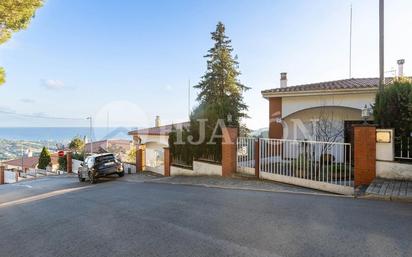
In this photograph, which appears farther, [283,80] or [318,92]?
[283,80]

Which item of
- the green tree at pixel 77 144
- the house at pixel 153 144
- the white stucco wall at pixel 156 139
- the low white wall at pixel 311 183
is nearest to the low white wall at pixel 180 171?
the house at pixel 153 144

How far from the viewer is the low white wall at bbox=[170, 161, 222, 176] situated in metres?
13.1

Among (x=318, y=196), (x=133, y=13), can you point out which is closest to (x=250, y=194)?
(x=318, y=196)

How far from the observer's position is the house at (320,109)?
13.9 metres

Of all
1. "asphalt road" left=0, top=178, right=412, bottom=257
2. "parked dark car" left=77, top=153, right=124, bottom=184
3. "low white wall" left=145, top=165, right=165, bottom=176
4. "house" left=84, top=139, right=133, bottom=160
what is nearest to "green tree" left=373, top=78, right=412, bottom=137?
"asphalt road" left=0, top=178, right=412, bottom=257

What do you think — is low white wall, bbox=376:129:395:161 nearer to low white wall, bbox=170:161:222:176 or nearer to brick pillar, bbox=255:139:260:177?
brick pillar, bbox=255:139:260:177

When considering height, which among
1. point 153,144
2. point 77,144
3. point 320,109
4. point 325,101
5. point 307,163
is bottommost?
point 77,144

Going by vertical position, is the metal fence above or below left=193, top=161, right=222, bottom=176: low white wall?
above

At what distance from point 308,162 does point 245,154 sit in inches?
117

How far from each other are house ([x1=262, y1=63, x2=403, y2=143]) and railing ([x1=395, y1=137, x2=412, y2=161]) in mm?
4836

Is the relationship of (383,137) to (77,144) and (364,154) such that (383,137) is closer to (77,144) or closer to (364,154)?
(364,154)

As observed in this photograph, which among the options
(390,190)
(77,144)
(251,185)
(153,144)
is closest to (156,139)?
(153,144)

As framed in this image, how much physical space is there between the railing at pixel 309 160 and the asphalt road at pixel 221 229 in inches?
87.2

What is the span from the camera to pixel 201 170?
1417 centimetres
